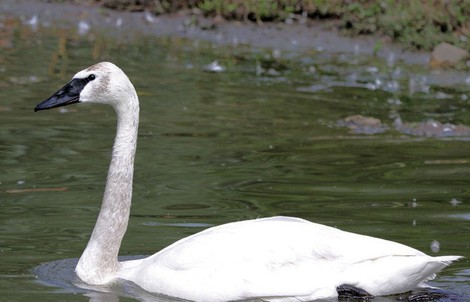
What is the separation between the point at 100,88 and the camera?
812 cm

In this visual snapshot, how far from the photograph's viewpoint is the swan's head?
812 centimetres

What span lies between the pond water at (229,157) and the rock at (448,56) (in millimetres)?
609

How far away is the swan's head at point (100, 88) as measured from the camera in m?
8.12

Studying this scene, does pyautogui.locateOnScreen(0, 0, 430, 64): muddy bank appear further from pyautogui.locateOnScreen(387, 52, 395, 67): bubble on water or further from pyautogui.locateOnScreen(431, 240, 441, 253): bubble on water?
pyautogui.locateOnScreen(431, 240, 441, 253): bubble on water

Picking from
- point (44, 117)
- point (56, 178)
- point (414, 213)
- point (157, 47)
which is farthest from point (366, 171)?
point (157, 47)

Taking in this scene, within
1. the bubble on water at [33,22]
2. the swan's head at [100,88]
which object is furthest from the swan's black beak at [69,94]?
the bubble on water at [33,22]

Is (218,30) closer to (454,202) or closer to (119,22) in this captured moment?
(119,22)

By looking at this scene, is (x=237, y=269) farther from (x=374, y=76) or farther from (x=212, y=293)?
(x=374, y=76)

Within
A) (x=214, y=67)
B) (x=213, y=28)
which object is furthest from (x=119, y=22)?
(x=214, y=67)

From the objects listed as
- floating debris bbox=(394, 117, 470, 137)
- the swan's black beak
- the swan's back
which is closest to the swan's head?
the swan's black beak

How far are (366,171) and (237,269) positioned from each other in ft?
14.0

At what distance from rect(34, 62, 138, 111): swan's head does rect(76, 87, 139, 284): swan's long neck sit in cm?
5

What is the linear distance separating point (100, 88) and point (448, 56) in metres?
10.8

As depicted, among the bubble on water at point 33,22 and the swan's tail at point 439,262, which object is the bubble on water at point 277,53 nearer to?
the bubble on water at point 33,22
